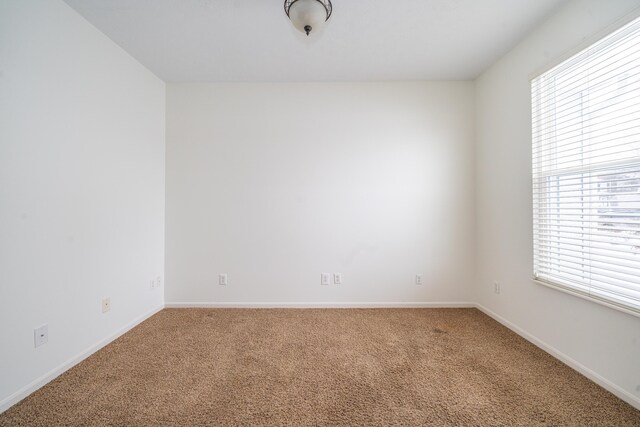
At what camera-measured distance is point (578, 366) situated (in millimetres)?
1739

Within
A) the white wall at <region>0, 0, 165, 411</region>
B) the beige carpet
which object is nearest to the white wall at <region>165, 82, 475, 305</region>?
the white wall at <region>0, 0, 165, 411</region>

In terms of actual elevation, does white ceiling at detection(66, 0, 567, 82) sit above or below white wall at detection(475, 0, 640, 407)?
above

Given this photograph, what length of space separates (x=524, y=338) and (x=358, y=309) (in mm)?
1538

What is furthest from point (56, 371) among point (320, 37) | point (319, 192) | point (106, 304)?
point (320, 37)

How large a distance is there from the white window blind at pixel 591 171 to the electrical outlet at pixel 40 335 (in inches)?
146

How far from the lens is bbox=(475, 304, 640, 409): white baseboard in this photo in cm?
146

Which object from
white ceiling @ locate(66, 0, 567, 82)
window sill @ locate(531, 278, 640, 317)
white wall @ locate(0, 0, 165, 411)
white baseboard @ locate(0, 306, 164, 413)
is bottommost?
white baseboard @ locate(0, 306, 164, 413)

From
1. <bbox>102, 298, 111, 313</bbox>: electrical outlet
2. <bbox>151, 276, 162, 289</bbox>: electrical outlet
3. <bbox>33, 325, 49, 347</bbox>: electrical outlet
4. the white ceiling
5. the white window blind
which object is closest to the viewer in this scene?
the white window blind

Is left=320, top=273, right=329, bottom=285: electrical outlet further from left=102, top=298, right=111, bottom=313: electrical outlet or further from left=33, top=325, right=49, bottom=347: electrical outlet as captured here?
left=33, top=325, right=49, bottom=347: electrical outlet

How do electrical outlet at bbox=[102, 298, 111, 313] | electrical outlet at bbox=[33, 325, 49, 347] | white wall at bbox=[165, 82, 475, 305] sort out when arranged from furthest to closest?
white wall at bbox=[165, 82, 475, 305], electrical outlet at bbox=[102, 298, 111, 313], electrical outlet at bbox=[33, 325, 49, 347]

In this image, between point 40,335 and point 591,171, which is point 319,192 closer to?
point 591,171

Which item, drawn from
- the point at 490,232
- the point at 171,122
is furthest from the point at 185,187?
the point at 490,232

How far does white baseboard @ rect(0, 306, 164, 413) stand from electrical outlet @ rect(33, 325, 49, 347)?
228mm

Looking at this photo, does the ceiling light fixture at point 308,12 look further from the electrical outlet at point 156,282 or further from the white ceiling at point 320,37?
the electrical outlet at point 156,282
